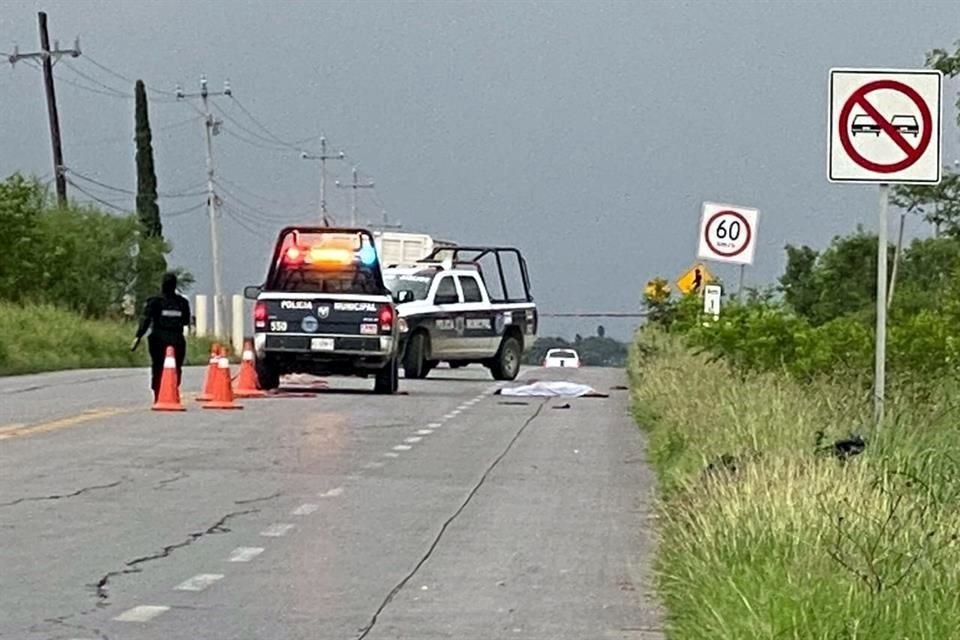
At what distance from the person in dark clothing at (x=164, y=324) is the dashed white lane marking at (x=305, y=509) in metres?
11.0

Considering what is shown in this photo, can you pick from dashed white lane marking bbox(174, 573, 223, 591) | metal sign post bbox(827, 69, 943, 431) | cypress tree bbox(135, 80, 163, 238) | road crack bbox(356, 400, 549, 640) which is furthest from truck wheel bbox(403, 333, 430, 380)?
cypress tree bbox(135, 80, 163, 238)

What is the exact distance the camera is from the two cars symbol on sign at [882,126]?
13586 mm

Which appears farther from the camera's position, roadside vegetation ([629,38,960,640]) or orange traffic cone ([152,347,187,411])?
orange traffic cone ([152,347,187,411])

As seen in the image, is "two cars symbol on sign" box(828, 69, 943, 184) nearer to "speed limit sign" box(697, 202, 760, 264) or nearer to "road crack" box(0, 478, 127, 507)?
"road crack" box(0, 478, 127, 507)

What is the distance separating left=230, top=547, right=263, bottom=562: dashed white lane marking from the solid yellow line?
7.97m

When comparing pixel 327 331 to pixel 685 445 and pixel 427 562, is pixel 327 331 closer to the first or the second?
A: pixel 685 445

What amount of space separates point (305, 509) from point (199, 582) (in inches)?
132

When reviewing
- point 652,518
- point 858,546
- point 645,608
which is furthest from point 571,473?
point 858,546

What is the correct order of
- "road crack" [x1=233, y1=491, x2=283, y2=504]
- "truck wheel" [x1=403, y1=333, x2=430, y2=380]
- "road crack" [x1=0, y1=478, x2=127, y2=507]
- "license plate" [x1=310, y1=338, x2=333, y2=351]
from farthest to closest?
1. "truck wheel" [x1=403, y1=333, x2=430, y2=380]
2. "license plate" [x1=310, y1=338, x2=333, y2=351]
3. "road crack" [x1=233, y1=491, x2=283, y2=504]
4. "road crack" [x1=0, y1=478, x2=127, y2=507]

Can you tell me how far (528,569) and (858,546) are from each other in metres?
3.01

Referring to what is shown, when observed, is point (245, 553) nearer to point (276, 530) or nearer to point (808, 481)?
point (276, 530)

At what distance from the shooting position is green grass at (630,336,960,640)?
7719 mm

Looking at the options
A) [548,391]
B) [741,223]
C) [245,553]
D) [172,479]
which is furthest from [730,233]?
[245,553]

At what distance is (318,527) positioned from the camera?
1316 cm
